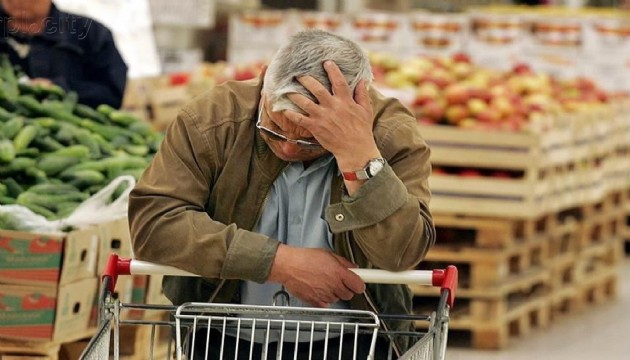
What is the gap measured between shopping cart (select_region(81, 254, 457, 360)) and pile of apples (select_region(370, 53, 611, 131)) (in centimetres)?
412

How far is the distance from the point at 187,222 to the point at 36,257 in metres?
1.30

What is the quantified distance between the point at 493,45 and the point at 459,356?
4.69m

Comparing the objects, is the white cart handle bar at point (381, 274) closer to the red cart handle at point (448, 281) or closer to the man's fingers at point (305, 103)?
the red cart handle at point (448, 281)

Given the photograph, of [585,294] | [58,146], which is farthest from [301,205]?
[585,294]

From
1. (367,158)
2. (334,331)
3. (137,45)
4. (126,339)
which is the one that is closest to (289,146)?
(367,158)

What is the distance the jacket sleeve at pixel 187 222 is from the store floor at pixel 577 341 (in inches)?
154

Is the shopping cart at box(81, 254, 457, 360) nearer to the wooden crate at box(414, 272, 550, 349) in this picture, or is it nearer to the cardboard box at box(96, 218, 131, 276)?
the cardboard box at box(96, 218, 131, 276)

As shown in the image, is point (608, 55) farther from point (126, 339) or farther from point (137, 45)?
point (126, 339)

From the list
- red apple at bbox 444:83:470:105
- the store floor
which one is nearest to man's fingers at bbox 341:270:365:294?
the store floor

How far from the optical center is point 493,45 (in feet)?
36.9

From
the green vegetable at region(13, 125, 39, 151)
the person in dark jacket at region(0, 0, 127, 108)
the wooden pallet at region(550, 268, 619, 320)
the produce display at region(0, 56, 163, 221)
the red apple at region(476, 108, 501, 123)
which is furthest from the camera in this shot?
the wooden pallet at region(550, 268, 619, 320)

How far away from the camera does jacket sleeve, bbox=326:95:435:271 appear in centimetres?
307

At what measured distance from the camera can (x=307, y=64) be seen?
2996 mm

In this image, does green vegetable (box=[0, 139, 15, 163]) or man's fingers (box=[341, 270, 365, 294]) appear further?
green vegetable (box=[0, 139, 15, 163])
